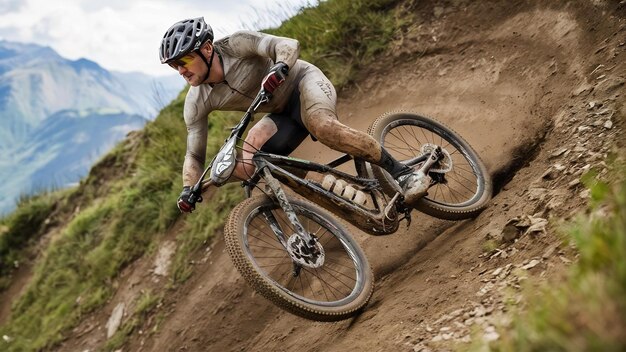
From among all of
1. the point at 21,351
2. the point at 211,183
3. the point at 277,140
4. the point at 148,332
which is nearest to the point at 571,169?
the point at 277,140

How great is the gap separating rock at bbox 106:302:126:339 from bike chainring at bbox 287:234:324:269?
4565 mm

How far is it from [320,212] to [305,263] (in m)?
0.60

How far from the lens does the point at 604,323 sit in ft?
4.72

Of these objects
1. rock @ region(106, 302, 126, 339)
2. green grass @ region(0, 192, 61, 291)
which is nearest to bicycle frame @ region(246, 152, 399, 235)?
rock @ region(106, 302, 126, 339)

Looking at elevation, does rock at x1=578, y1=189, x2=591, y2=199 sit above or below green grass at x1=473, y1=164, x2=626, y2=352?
below

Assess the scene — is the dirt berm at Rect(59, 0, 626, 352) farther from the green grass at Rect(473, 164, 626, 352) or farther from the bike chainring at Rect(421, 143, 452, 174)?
the green grass at Rect(473, 164, 626, 352)

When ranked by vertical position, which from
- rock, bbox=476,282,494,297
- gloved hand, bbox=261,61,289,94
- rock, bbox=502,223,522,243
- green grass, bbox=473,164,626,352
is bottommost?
rock, bbox=502,223,522,243

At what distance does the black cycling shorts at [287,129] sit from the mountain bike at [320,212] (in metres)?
0.30

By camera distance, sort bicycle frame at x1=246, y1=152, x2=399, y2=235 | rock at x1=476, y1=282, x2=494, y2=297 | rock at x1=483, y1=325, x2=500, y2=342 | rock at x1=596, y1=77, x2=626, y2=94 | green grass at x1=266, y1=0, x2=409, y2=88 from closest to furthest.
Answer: rock at x1=483, y1=325, x2=500, y2=342, rock at x1=476, y1=282, x2=494, y2=297, bicycle frame at x1=246, y1=152, x2=399, y2=235, rock at x1=596, y1=77, x2=626, y2=94, green grass at x1=266, y1=0, x2=409, y2=88

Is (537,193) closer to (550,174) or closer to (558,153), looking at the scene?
(550,174)

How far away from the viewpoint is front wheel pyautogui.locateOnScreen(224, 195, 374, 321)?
414cm

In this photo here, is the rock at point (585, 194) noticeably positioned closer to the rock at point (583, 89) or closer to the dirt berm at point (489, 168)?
the dirt berm at point (489, 168)

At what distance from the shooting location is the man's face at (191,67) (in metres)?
4.68

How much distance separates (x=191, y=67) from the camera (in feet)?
15.5
